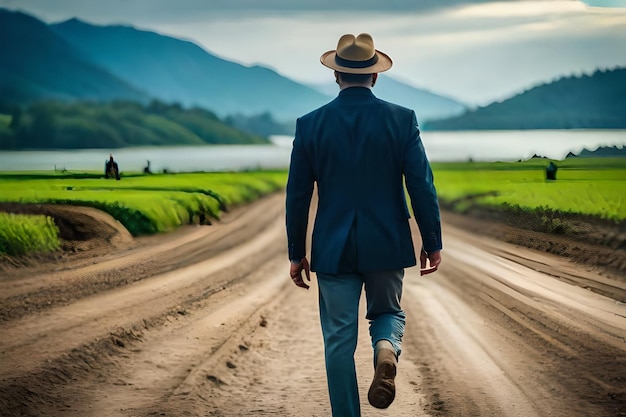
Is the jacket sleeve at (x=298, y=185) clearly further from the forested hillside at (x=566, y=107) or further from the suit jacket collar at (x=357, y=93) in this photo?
the forested hillside at (x=566, y=107)

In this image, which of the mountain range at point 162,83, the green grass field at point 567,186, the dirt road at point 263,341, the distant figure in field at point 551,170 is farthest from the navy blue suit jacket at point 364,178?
the distant figure in field at point 551,170


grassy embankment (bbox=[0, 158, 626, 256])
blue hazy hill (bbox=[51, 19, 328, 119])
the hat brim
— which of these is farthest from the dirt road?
blue hazy hill (bbox=[51, 19, 328, 119])

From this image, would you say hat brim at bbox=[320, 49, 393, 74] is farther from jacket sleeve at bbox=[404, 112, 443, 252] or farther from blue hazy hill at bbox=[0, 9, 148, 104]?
blue hazy hill at bbox=[0, 9, 148, 104]

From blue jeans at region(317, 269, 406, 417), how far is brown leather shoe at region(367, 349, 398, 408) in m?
0.16

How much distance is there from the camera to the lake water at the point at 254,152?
913 centimetres

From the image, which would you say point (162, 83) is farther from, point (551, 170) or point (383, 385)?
point (383, 385)

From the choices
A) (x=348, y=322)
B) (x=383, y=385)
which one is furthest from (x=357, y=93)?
→ (x=383, y=385)

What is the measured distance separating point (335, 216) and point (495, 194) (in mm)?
6606

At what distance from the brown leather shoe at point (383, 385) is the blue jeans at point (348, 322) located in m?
0.16

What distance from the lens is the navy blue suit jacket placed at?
454 cm

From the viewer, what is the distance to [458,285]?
11.6 metres

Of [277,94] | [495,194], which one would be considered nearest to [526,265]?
[495,194]

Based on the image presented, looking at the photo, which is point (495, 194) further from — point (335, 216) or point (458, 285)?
point (335, 216)

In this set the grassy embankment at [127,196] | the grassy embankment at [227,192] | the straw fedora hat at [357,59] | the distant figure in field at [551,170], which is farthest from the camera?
the grassy embankment at [127,196]
